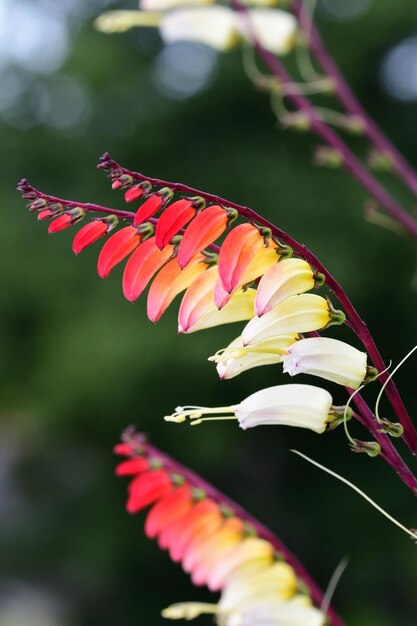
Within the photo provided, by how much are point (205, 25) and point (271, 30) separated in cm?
9

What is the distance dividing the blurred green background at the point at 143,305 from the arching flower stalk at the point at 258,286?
12.0 feet

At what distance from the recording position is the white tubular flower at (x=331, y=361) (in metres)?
0.54

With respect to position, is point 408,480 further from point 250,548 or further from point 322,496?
point 322,496

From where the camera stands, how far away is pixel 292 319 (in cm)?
55

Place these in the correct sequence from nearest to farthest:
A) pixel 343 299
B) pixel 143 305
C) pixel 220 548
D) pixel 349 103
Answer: pixel 343 299 < pixel 220 548 < pixel 349 103 < pixel 143 305

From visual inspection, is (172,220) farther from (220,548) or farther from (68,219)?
(220,548)

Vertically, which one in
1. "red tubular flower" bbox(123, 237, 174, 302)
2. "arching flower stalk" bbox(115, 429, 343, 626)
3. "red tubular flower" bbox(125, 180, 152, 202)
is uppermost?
"red tubular flower" bbox(125, 180, 152, 202)

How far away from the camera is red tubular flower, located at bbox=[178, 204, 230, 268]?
53 centimetres

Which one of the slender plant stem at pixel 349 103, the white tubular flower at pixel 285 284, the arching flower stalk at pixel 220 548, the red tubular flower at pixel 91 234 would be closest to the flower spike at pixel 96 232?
the red tubular flower at pixel 91 234

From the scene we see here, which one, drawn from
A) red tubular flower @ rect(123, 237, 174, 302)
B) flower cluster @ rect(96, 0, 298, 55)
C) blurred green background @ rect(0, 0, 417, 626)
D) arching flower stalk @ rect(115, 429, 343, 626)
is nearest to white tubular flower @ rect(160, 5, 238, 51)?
flower cluster @ rect(96, 0, 298, 55)

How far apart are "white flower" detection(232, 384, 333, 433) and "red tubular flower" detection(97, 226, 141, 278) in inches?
4.8

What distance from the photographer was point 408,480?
20.6 inches

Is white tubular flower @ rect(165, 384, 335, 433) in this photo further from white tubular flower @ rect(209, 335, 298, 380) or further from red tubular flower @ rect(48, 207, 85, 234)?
red tubular flower @ rect(48, 207, 85, 234)

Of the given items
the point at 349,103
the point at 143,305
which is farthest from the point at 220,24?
the point at 143,305
